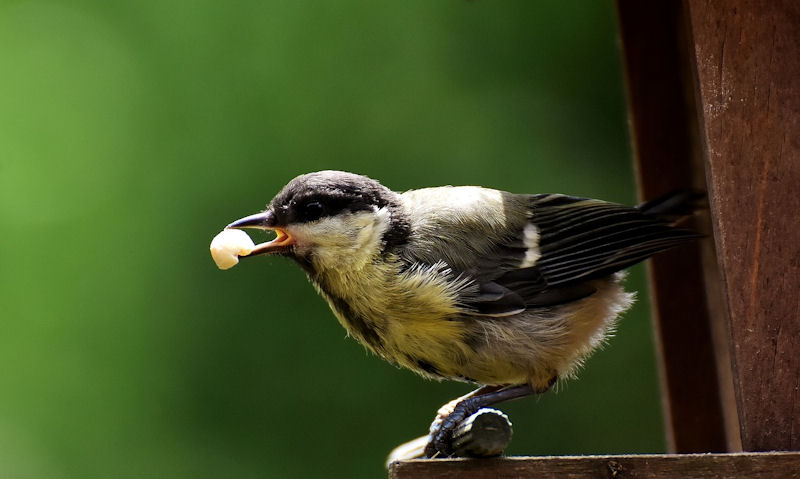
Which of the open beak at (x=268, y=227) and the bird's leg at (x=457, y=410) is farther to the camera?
the open beak at (x=268, y=227)

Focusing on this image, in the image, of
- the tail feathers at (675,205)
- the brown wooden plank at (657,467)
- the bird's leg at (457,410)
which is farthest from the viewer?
the tail feathers at (675,205)

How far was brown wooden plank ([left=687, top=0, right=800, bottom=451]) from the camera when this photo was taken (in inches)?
66.9

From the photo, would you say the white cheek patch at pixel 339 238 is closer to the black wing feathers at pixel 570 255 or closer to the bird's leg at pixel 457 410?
the black wing feathers at pixel 570 255

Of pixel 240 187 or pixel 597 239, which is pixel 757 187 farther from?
pixel 240 187

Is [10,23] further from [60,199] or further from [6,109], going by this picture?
[60,199]

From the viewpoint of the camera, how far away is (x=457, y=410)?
2.03m

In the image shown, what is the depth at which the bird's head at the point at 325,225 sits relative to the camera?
2.24 meters

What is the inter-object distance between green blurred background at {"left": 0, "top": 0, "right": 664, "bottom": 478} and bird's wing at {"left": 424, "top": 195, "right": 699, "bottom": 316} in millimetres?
1530

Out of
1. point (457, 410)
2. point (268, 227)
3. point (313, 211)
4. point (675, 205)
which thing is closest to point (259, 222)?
point (268, 227)

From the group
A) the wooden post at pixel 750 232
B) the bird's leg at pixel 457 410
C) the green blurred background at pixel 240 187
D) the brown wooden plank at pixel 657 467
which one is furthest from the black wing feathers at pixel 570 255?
the green blurred background at pixel 240 187

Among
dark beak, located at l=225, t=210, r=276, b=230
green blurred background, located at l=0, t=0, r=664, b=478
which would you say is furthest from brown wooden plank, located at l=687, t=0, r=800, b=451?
green blurred background, located at l=0, t=0, r=664, b=478

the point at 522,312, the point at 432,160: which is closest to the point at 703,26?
the point at 522,312

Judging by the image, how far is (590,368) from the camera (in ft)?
12.9

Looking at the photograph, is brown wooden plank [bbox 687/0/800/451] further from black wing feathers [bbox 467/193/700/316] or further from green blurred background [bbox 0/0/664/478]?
green blurred background [bbox 0/0/664/478]
